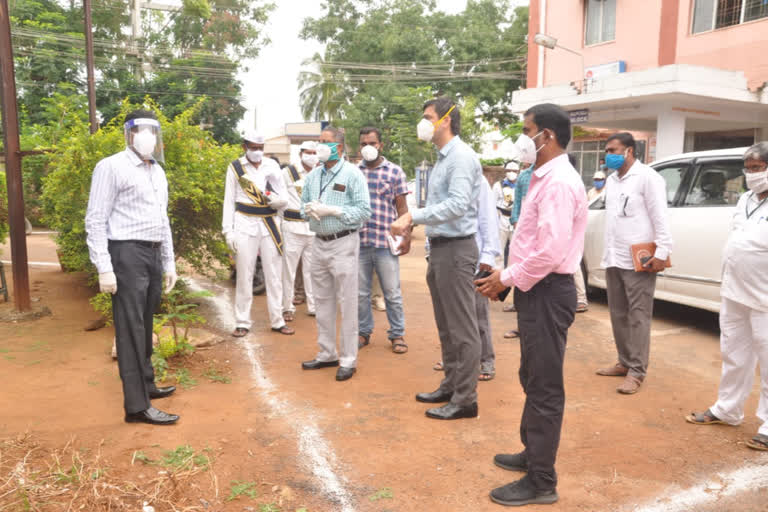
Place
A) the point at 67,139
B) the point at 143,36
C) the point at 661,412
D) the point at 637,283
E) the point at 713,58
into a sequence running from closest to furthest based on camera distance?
the point at 661,412 < the point at 637,283 < the point at 67,139 < the point at 713,58 < the point at 143,36

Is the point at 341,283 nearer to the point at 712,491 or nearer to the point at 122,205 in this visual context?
the point at 122,205

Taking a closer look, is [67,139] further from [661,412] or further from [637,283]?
[661,412]

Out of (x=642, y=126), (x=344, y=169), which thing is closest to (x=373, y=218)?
(x=344, y=169)

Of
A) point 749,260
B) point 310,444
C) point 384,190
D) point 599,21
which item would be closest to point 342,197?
point 384,190

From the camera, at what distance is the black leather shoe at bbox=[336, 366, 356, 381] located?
505cm

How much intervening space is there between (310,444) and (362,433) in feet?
1.18

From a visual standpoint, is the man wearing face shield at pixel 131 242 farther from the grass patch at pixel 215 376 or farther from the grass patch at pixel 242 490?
the grass patch at pixel 242 490

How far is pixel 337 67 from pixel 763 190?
32.3 meters

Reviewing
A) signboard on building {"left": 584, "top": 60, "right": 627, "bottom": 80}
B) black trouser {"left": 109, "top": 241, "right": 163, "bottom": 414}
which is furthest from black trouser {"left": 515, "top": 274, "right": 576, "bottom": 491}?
signboard on building {"left": 584, "top": 60, "right": 627, "bottom": 80}

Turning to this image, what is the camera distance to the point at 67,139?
6582 millimetres

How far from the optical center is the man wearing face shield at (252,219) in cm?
627

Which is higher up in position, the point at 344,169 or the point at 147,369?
the point at 344,169

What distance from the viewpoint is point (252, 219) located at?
20.7ft

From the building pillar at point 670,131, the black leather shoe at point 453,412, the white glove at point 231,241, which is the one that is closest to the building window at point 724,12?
the building pillar at point 670,131
